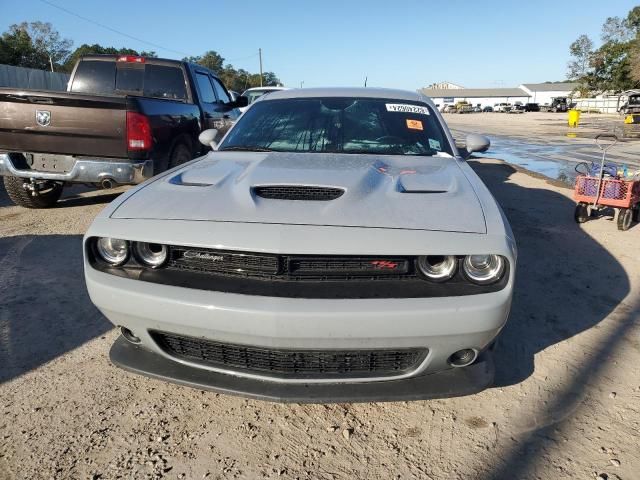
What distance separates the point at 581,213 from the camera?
235 inches

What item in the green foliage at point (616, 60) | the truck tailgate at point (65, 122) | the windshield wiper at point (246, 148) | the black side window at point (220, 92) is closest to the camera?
the windshield wiper at point (246, 148)

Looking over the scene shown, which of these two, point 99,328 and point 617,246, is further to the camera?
point 617,246

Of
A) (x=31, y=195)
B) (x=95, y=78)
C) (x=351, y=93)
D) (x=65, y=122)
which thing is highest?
(x=95, y=78)

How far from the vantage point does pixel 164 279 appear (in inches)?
82.5

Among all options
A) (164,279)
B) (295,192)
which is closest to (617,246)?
(295,192)

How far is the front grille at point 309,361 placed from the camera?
2.04m

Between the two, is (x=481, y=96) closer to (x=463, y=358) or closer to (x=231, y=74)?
(x=231, y=74)

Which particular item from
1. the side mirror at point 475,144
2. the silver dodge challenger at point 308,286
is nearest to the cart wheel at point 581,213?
the side mirror at point 475,144

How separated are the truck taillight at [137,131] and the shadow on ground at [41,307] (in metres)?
1.17

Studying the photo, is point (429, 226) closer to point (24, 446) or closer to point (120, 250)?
point (120, 250)

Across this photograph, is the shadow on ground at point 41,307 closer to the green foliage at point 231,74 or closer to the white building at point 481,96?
the green foliage at point 231,74

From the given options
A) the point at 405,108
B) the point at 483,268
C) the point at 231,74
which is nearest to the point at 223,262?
the point at 483,268

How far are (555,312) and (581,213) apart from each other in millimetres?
3062

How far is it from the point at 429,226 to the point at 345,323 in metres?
0.55
